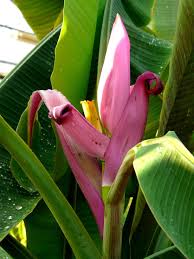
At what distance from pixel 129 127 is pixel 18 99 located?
0.26 meters

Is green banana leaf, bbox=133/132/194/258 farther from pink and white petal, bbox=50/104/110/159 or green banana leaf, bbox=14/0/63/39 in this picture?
green banana leaf, bbox=14/0/63/39

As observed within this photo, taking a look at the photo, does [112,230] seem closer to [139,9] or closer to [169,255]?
[169,255]

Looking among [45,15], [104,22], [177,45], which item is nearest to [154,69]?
[104,22]

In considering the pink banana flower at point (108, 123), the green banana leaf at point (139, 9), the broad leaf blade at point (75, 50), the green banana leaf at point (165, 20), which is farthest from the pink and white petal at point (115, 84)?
the green banana leaf at point (165, 20)

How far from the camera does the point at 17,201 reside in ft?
2.07

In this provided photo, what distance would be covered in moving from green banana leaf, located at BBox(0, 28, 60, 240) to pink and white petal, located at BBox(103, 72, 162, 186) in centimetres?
14

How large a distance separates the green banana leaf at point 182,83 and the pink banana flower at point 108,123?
4 cm

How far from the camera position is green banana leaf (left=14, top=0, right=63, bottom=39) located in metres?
0.92

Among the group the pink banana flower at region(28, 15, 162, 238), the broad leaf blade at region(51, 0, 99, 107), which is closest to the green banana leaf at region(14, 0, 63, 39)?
the broad leaf blade at region(51, 0, 99, 107)

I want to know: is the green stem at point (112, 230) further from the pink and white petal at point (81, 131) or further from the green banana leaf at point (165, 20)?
the green banana leaf at point (165, 20)

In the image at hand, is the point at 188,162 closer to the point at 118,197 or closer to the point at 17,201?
the point at 118,197

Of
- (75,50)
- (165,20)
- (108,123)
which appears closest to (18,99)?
(75,50)

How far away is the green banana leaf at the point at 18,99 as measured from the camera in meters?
0.61

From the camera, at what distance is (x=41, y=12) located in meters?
0.94
